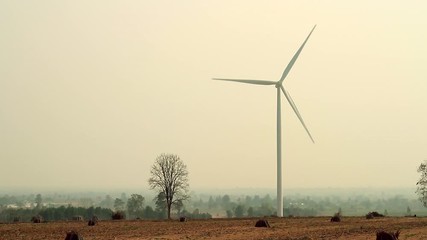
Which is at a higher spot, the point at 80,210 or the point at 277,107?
the point at 277,107

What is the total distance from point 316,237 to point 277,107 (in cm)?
4574

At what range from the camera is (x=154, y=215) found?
144 m

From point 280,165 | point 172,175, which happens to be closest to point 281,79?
point 280,165

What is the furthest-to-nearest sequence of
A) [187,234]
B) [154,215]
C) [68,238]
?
[154,215] → [187,234] → [68,238]

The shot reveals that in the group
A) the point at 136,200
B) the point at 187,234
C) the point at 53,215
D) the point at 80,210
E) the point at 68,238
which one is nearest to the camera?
the point at 68,238

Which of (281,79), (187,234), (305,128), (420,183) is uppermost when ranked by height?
(281,79)

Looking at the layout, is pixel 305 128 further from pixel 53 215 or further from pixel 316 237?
pixel 53 215

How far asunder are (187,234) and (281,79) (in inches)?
1850

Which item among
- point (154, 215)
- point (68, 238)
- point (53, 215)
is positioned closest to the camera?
point (68, 238)

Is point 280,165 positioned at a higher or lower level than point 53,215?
higher

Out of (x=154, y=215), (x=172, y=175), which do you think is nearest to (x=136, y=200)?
(x=154, y=215)

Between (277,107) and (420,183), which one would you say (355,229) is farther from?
(420,183)

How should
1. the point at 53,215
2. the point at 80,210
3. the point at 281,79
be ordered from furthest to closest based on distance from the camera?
the point at 80,210 → the point at 53,215 → the point at 281,79

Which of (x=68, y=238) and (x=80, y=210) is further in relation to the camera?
(x=80, y=210)
